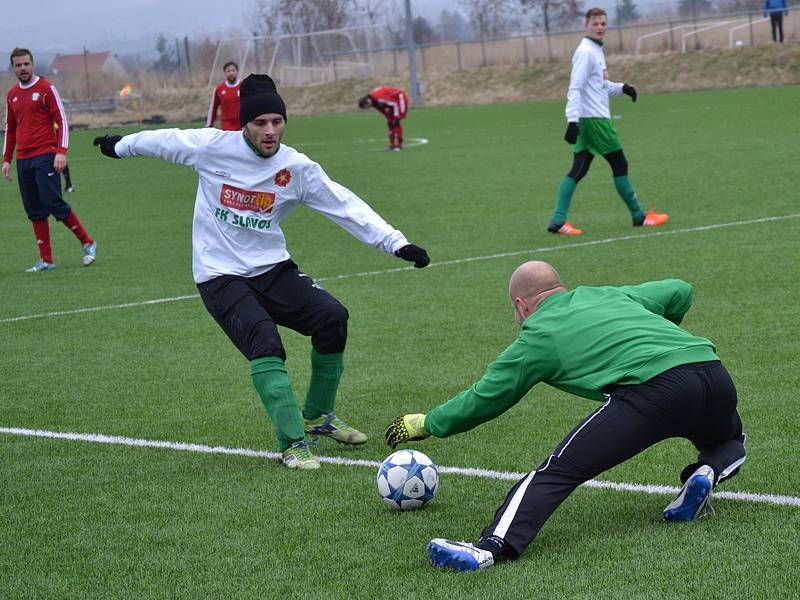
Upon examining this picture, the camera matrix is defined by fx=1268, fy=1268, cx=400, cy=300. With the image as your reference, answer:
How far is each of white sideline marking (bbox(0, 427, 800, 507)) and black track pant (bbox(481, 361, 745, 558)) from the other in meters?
0.55

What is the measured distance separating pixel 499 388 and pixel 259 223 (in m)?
2.13

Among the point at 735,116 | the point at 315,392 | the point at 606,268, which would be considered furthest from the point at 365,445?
the point at 735,116

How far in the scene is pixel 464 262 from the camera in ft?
39.6

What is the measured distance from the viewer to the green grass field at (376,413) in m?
4.60

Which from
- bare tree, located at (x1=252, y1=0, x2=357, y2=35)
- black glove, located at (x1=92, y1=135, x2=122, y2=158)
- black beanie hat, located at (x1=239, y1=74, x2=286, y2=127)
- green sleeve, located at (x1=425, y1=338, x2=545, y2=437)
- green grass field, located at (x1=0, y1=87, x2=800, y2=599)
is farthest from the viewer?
bare tree, located at (x1=252, y1=0, x2=357, y2=35)

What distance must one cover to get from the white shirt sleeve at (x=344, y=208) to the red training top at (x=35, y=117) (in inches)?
288

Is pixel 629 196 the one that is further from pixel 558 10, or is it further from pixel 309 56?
pixel 558 10

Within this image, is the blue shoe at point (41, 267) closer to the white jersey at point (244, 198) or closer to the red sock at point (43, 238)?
the red sock at point (43, 238)

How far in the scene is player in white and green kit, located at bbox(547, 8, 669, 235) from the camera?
1333 cm

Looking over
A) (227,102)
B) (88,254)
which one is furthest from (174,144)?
(227,102)

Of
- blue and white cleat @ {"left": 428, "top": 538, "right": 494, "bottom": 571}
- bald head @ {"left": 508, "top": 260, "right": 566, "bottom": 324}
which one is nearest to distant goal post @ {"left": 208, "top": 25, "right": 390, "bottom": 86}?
bald head @ {"left": 508, "top": 260, "right": 566, "bottom": 324}

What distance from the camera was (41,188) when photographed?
13.1 meters

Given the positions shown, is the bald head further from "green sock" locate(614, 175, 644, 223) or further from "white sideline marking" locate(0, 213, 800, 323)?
"green sock" locate(614, 175, 644, 223)

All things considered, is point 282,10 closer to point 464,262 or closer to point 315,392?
point 464,262
